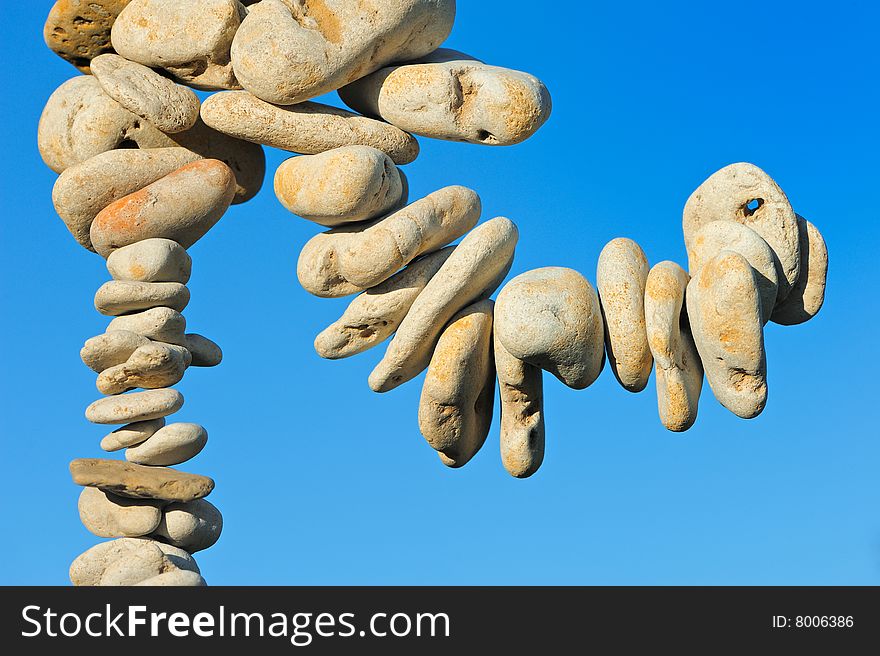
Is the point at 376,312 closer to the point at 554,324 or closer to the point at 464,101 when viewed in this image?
the point at 554,324

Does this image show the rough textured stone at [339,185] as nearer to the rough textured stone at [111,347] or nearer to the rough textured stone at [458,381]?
the rough textured stone at [458,381]

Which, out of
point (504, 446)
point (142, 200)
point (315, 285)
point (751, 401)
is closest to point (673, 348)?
point (751, 401)

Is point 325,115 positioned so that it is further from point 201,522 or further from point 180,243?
point 201,522

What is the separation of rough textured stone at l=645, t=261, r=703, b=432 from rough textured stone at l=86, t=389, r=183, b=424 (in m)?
1.63

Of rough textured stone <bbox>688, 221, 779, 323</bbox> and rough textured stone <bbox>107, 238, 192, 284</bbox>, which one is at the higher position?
rough textured stone <bbox>107, 238, 192, 284</bbox>

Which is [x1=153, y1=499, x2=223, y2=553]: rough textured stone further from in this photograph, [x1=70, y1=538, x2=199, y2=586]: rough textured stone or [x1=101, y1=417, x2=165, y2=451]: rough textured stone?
[x1=101, y1=417, x2=165, y2=451]: rough textured stone

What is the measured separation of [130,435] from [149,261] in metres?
0.60

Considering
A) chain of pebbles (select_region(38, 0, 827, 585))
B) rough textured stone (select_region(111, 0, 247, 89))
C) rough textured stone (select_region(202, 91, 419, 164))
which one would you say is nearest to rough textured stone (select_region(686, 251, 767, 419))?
chain of pebbles (select_region(38, 0, 827, 585))

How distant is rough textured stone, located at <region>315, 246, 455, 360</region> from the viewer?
474 cm

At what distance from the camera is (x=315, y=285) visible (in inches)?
187

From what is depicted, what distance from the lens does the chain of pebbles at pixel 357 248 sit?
4.42 metres

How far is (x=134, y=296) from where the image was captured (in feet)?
Answer: 16.0

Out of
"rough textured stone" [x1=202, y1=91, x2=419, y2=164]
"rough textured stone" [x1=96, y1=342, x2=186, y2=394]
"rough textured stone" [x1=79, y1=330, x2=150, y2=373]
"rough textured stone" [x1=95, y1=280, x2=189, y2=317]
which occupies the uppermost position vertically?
"rough textured stone" [x1=202, y1=91, x2=419, y2=164]

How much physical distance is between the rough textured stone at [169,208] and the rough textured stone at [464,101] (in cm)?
66
